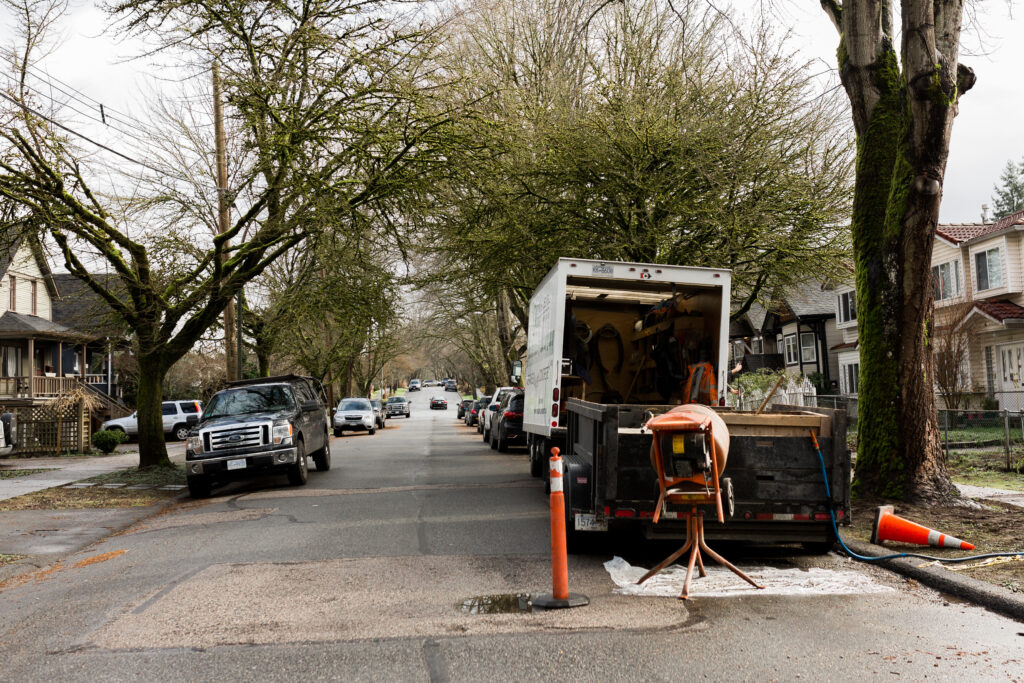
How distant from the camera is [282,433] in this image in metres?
15.0

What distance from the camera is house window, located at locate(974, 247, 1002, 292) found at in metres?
29.3

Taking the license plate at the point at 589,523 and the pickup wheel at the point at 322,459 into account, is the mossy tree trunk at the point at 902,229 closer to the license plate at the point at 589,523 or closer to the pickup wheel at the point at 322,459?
the license plate at the point at 589,523

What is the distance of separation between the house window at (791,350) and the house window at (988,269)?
1708 centimetres

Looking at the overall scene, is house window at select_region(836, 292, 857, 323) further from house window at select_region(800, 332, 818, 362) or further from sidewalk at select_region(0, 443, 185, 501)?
sidewalk at select_region(0, 443, 185, 501)

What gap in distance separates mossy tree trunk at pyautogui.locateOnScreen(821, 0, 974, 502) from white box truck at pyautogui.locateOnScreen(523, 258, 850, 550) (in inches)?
73.7

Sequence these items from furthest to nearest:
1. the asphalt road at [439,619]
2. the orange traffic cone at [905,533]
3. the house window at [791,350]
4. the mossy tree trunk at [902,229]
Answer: the house window at [791,350] < the mossy tree trunk at [902,229] < the orange traffic cone at [905,533] < the asphalt road at [439,619]

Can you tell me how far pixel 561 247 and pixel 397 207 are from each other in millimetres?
4103

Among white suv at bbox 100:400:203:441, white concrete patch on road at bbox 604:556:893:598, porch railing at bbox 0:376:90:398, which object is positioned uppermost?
porch railing at bbox 0:376:90:398

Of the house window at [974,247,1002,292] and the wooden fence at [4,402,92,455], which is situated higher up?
the house window at [974,247,1002,292]

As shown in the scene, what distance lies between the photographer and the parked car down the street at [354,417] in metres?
36.9

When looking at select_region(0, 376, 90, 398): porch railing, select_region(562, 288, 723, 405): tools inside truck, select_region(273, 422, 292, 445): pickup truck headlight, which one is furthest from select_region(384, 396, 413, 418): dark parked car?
select_region(562, 288, 723, 405): tools inside truck

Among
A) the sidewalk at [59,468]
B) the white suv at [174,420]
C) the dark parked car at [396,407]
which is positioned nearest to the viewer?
the sidewalk at [59,468]

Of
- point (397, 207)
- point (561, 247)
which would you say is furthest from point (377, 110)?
point (561, 247)

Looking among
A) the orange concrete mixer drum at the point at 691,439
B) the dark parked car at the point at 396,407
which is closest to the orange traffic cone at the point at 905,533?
the orange concrete mixer drum at the point at 691,439
